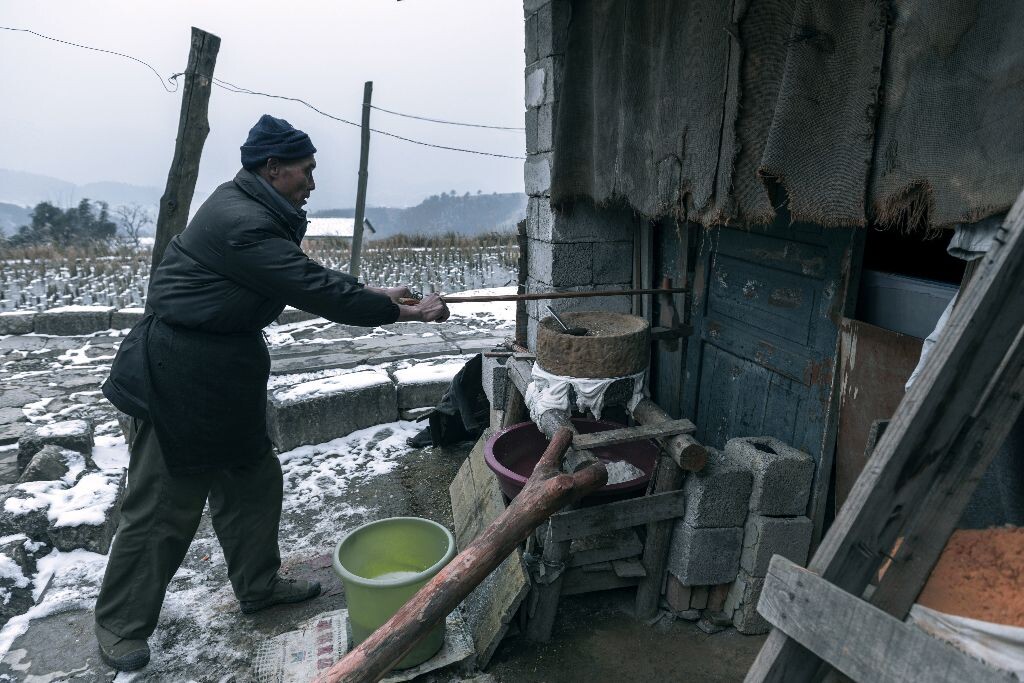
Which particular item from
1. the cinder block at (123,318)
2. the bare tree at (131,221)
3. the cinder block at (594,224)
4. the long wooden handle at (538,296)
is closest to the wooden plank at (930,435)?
the long wooden handle at (538,296)

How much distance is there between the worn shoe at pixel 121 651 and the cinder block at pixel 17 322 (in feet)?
27.2

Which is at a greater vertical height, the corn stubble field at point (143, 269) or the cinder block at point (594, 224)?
the cinder block at point (594, 224)

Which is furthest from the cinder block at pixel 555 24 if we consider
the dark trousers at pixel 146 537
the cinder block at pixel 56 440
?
the cinder block at pixel 56 440

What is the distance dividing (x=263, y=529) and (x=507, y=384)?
1.90 metres

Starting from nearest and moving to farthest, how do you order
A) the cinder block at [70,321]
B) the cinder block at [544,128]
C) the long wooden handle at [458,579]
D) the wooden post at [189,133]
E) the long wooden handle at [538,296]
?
the long wooden handle at [458,579] → the long wooden handle at [538,296] → the cinder block at [544,128] → the wooden post at [189,133] → the cinder block at [70,321]

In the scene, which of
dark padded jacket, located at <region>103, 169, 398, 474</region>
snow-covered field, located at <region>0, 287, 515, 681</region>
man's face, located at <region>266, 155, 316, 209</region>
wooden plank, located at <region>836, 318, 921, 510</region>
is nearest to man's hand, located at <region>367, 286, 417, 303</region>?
dark padded jacket, located at <region>103, 169, 398, 474</region>

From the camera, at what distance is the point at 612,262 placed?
14.5ft

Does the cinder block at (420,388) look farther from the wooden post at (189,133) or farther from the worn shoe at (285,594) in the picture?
the worn shoe at (285,594)

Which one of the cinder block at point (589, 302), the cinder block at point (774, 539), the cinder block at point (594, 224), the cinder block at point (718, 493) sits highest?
the cinder block at point (594, 224)

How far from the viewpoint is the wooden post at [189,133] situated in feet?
15.7

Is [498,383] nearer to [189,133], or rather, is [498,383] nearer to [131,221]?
[189,133]

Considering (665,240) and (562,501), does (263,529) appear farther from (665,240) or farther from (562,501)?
(665,240)

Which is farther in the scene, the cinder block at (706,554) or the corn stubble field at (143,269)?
the corn stubble field at (143,269)

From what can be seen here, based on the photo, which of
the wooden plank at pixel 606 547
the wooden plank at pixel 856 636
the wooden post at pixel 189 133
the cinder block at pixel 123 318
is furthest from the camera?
the cinder block at pixel 123 318
